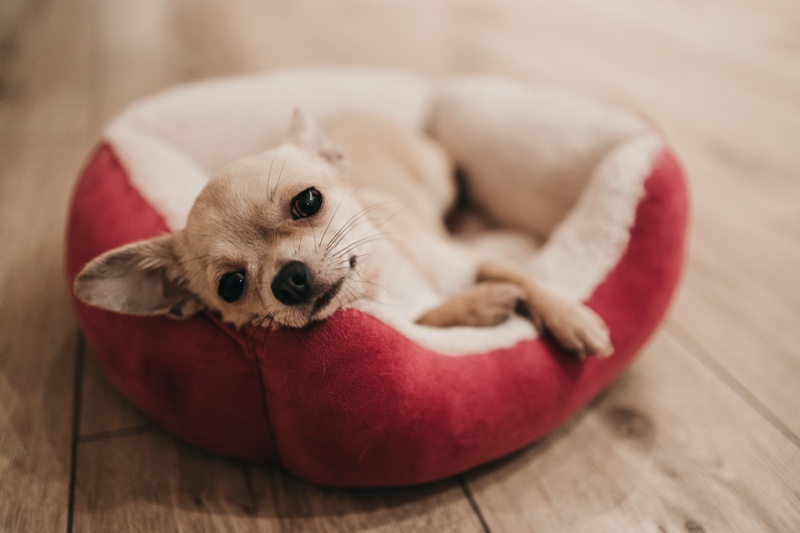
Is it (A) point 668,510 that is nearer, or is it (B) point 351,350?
(B) point 351,350

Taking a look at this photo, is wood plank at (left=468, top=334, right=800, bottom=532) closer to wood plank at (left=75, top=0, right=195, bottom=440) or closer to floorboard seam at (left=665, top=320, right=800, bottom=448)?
floorboard seam at (left=665, top=320, right=800, bottom=448)

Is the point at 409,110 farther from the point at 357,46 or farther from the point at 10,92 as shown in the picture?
the point at 10,92

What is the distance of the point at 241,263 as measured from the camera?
4.15ft

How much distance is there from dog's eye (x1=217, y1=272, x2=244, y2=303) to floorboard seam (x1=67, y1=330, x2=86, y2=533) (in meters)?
0.65

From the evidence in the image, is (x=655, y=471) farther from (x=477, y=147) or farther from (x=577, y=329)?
(x=477, y=147)

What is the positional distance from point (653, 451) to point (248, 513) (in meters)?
1.07

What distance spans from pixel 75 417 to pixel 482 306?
1.20 m

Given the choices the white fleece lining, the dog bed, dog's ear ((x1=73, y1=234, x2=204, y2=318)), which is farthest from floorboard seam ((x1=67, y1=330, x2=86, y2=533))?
the white fleece lining

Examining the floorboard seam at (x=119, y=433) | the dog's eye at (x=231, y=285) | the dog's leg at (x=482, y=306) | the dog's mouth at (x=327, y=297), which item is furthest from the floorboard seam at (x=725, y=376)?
the floorboard seam at (x=119, y=433)

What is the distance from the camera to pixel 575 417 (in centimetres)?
157

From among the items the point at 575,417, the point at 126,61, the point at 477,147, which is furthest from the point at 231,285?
the point at 126,61

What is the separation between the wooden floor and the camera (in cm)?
134

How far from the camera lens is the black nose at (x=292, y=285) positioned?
1.16 metres

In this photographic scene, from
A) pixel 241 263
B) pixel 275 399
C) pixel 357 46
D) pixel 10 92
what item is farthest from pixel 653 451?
pixel 10 92
